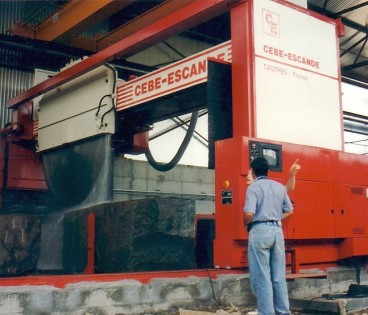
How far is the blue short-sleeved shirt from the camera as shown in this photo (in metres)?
3.51

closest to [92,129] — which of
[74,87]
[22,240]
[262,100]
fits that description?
[74,87]

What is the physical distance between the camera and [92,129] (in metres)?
6.39

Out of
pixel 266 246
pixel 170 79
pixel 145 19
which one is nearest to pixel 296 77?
pixel 170 79

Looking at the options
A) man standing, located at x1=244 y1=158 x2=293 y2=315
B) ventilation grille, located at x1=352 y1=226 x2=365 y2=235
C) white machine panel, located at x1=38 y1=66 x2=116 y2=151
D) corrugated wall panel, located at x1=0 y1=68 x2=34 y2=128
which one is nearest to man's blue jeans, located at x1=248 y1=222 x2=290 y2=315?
man standing, located at x1=244 y1=158 x2=293 y2=315

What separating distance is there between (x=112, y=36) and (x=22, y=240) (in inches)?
189

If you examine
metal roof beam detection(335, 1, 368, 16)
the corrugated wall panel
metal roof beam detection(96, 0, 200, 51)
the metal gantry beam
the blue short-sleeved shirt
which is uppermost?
metal roof beam detection(335, 1, 368, 16)

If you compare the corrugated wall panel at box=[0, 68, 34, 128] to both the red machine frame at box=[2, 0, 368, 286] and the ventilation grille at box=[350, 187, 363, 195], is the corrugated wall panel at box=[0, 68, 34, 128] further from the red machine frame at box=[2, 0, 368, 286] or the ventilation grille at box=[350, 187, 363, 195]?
the ventilation grille at box=[350, 187, 363, 195]

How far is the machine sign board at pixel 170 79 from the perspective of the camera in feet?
16.4

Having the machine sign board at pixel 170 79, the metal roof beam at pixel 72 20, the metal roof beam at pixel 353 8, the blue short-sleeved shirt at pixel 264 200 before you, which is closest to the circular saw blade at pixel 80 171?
the machine sign board at pixel 170 79

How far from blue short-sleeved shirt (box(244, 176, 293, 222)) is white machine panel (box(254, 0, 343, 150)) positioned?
0.96 m

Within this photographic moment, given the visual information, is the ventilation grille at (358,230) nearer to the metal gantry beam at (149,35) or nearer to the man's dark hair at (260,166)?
the man's dark hair at (260,166)

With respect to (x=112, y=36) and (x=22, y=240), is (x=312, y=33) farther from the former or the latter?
(x=112, y=36)

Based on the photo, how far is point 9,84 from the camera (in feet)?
31.8

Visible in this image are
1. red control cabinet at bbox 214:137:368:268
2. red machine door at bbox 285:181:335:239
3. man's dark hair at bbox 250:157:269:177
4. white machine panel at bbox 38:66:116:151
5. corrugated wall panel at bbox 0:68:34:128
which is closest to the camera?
man's dark hair at bbox 250:157:269:177
